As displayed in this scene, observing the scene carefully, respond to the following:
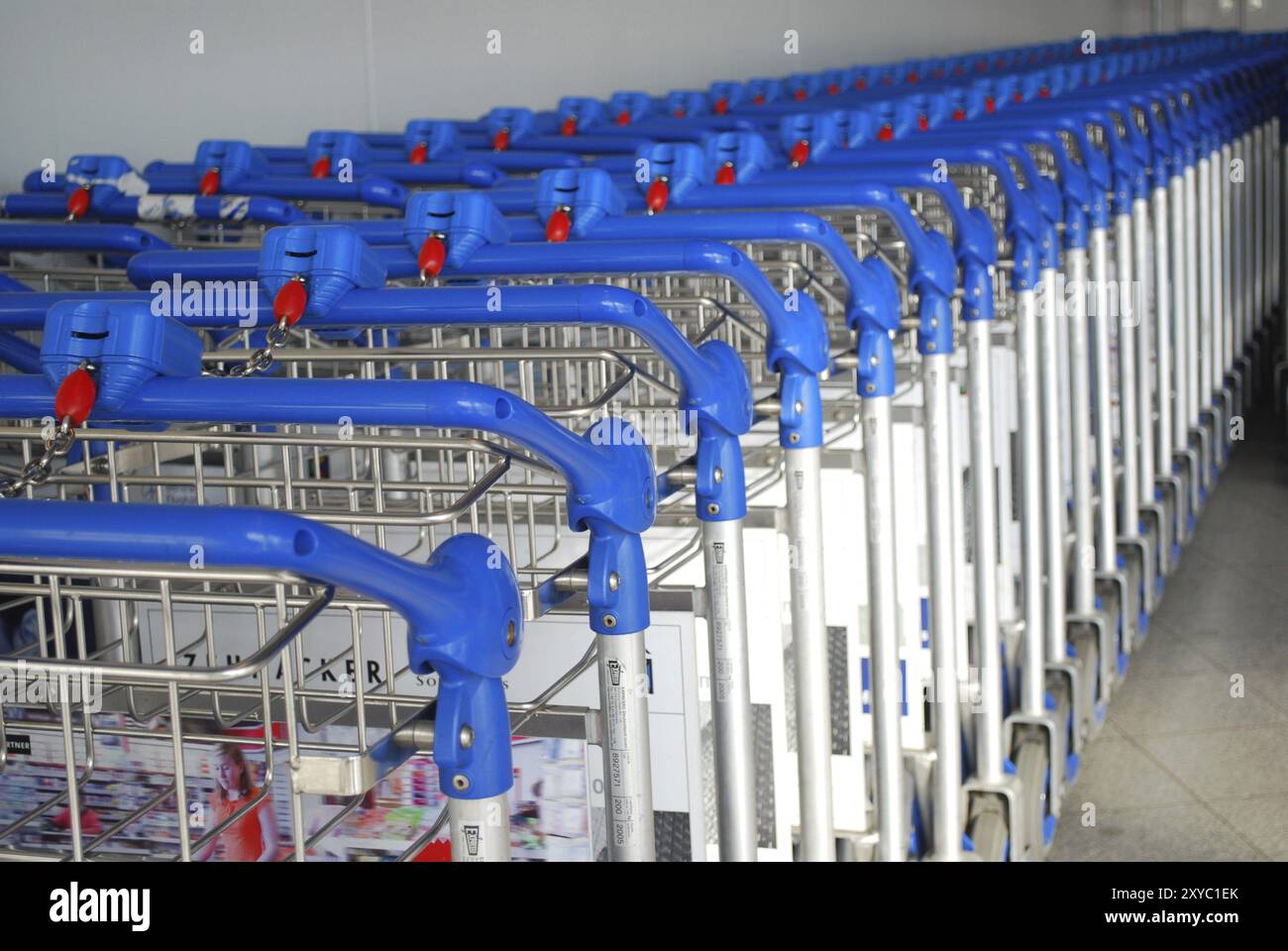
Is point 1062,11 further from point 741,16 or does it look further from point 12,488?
point 12,488

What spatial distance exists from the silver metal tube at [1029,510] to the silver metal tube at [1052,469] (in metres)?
0.05

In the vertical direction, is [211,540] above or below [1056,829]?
above

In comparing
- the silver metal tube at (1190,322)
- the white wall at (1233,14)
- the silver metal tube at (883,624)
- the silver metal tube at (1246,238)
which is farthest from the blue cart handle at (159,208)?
the white wall at (1233,14)

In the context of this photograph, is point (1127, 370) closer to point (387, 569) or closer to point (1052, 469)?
point (1052, 469)

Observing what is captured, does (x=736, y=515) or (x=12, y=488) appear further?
(x=736, y=515)

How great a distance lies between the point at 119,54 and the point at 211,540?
281 cm

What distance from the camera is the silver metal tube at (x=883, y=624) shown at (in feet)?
8.52

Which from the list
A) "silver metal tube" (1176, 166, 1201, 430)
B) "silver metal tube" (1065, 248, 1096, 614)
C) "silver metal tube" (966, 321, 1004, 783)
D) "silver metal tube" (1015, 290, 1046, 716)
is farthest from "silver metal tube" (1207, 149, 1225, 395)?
"silver metal tube" (966, 321, 1004, 783)

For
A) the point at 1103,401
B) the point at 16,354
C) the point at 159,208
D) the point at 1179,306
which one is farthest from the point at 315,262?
the point at 1179,306

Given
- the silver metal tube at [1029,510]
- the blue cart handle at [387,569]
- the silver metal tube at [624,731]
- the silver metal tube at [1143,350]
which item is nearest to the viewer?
the blue cart handle at [387,569]

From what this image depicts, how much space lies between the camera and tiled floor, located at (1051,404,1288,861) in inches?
154

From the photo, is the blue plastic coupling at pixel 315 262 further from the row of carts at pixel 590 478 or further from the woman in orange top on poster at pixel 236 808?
the woman in orange top on poster at pixel 236 808
